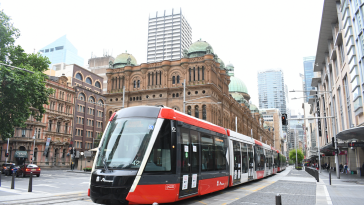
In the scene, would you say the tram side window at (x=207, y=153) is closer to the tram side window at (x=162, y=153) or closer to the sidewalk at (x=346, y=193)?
the tram side window at (x=162, y=153)

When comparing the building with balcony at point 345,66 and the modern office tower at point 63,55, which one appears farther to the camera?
the modern office tower at point 63,55

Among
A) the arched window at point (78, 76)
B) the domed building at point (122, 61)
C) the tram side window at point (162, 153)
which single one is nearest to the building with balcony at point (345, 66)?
the tram side window at point (162, 153)

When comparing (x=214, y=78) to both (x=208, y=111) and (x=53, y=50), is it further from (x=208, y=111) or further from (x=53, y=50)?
(x=53, y=50)

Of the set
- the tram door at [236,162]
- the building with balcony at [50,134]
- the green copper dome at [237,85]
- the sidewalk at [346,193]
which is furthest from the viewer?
the green copper dome at [237,85]

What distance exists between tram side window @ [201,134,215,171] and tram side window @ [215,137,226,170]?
0.55m

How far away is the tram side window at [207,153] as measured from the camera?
12523 mm

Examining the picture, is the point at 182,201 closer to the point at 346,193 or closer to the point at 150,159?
the point at 150,159

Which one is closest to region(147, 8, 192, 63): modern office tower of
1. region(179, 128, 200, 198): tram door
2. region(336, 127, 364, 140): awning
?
region(336, 127, 364, 140): awning

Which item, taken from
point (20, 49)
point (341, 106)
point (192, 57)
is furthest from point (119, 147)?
point (192, 57)

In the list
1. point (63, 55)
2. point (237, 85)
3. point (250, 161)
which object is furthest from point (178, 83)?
point (63, 55)

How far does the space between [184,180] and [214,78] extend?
44833mm

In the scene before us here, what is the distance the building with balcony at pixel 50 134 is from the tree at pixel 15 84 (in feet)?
65.2

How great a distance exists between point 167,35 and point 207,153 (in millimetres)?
157578

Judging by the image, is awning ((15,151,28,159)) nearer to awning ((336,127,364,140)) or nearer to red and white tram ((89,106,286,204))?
red and white tram ((89,106,286,204))
